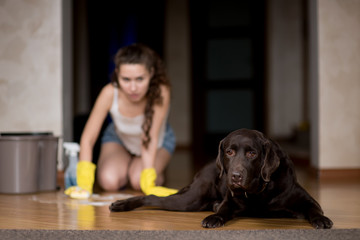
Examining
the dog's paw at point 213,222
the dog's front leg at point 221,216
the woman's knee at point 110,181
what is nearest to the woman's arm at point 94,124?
the woman's knee at point 110,181

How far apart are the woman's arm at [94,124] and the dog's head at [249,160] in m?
1.23

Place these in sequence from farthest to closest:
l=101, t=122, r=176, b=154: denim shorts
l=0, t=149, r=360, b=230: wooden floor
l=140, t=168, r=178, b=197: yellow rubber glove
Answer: l=101, t=122, r=176, b=154: denim shorts → l=140, t=168, r=178, b=197: yellow rubber glove → l=0, t=149, r=360, b=230: wooden floor

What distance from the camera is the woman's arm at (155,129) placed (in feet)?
9.45

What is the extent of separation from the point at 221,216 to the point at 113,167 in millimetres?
1334

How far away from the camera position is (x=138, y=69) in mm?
2746

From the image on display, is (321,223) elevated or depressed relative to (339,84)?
depressed

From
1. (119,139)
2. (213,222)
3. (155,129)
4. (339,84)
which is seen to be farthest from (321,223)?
(339,84)

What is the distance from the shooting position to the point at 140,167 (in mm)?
3031

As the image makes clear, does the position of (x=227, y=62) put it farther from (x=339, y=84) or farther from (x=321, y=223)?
(x=321, y=223)

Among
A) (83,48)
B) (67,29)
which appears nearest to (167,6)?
(83,48)

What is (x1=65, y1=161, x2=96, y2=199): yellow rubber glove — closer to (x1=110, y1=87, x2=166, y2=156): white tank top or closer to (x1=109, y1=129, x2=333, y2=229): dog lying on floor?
(x1=110, y1=87, x2=166, y2=156): white tank top

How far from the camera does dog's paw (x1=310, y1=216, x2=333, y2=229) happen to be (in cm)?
172

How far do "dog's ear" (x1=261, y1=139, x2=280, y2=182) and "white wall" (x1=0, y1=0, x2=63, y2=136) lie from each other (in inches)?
84.4

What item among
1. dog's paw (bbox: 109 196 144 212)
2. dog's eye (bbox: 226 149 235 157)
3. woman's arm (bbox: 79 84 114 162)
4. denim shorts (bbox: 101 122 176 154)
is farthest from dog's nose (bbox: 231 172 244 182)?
denim shorts (bbox: 101 122 176 154)
